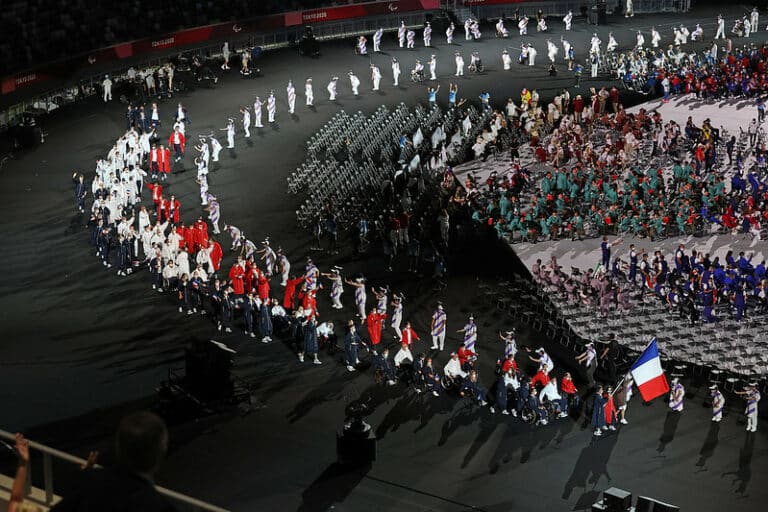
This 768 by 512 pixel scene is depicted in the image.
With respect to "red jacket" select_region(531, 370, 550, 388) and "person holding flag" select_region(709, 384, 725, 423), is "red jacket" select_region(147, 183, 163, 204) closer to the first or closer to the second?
"red jacket" select_region(531, 370, 550, 388)

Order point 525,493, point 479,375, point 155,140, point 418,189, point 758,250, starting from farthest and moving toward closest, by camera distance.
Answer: point 155,140 < point 418,189 < point 758,250 < point 479,375 < point 525,493

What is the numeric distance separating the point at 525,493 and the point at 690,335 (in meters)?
10.7

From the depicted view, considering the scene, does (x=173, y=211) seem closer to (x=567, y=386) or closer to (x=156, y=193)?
(x=156, y=193)

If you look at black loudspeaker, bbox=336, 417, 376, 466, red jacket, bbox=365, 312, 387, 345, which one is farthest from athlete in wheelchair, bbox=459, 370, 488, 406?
black loudspeaker, bbox=336, 417, 376, 466

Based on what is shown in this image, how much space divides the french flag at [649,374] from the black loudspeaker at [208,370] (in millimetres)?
9929

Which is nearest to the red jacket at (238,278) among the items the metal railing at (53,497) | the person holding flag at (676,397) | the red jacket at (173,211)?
the red jacket at (173,211)

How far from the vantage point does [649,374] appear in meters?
30.2

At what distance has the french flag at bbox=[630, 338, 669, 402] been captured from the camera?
30.1 meters

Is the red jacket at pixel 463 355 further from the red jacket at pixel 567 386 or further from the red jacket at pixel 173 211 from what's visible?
the red jacket at pixel 173 211

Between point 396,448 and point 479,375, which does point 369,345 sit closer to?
point 479,375

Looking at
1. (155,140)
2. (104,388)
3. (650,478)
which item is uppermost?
(155,140)

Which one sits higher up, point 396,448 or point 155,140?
point 155,140

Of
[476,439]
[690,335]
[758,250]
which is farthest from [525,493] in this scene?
[758,250]

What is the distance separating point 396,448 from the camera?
29.5 meters
